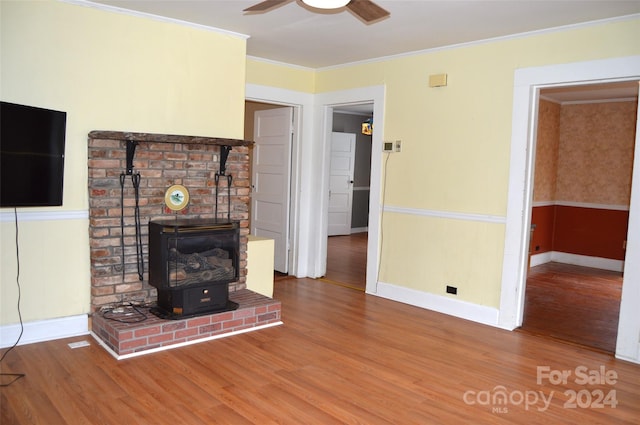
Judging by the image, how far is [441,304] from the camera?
15.6 ft

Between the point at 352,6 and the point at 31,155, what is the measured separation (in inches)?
88.2

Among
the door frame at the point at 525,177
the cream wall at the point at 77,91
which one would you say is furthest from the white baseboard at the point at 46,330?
the door frame at the point at 525,177

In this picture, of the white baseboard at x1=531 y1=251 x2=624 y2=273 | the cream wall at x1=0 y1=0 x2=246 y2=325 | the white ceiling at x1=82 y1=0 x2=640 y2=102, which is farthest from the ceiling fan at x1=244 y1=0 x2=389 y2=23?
the white baseboard at x1=531 y1=251 x2=624 y2=273

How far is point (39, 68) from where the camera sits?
3.49 meters

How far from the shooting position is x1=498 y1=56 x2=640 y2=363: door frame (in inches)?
144

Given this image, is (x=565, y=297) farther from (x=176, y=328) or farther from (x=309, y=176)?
(x=176, y=328)

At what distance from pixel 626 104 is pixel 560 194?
152cm

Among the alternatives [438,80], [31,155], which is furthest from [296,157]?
[31,155]

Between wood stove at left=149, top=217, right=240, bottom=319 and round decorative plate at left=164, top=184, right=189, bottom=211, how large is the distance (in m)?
0.12

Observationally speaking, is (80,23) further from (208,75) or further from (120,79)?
(208,75)

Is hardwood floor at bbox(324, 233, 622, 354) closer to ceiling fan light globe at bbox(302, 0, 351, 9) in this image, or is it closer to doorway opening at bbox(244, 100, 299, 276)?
doorway opening at bbox(244, 100, 299, 276)

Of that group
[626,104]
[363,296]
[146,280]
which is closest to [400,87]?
[363,296]

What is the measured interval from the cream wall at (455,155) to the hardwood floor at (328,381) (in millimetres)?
732

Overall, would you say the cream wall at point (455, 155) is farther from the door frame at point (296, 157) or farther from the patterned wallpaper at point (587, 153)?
the patterned wallpaper at point (587, 153)
